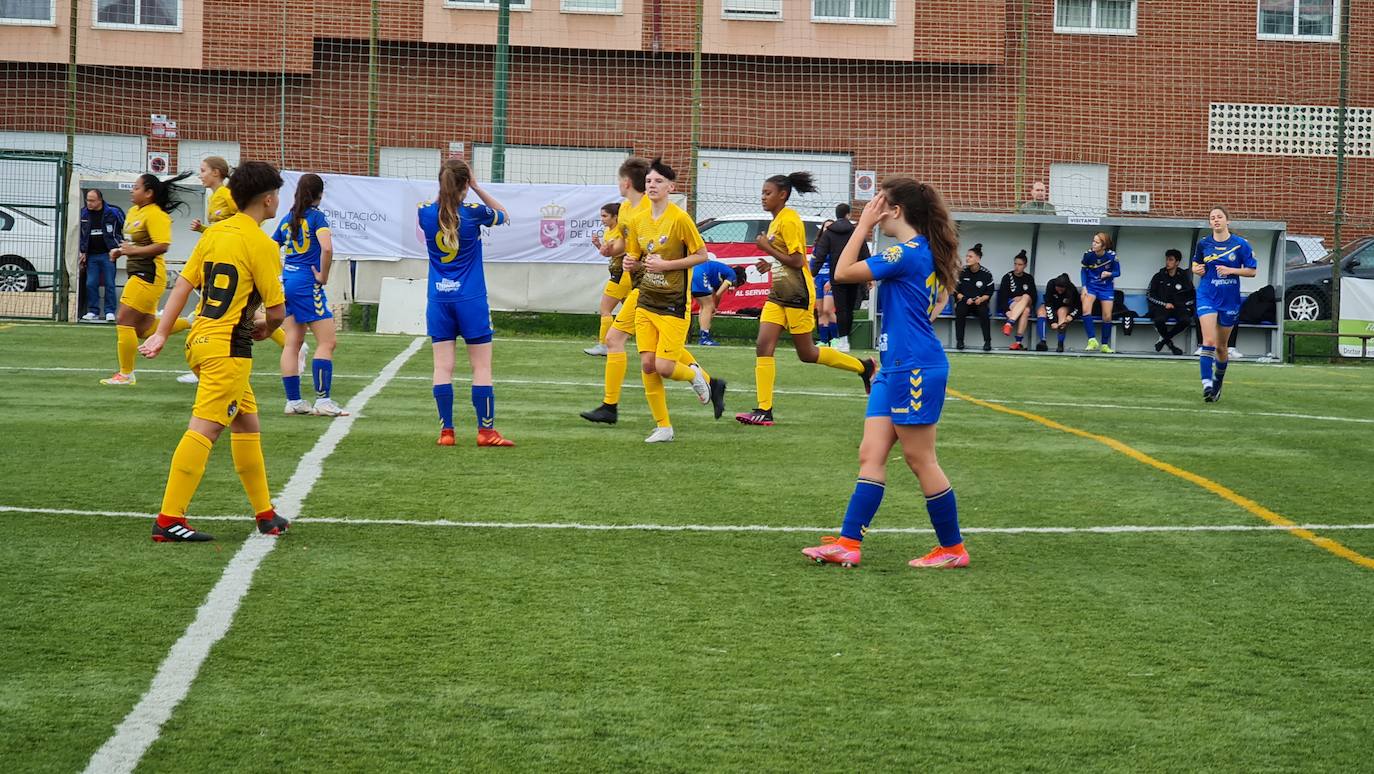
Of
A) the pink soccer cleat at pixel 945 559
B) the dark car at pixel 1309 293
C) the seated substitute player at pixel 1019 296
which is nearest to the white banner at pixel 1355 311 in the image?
the dark car at pixel 1309 293

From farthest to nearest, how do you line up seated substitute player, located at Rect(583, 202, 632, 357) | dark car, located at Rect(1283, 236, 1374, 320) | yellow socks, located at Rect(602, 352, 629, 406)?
dark car, located at Rect(1283, 236, 1374, 320)
seated substitute player, located at Rect(583, 202, 632, 357)
yellow socks, located at Rect(602, 352, 629, 406)

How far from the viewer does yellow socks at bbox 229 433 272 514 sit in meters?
7.05

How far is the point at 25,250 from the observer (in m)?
23.0

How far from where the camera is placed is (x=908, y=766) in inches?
167

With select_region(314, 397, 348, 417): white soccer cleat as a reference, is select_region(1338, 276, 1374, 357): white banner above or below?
above

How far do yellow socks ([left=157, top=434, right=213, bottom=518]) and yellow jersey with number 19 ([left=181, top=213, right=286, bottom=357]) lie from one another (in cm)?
39

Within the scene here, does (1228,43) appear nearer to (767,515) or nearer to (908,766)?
(767,515)

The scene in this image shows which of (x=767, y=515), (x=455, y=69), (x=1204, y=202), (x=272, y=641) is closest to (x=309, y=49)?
(x=455, y=69)

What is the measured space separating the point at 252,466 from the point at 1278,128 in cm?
3088

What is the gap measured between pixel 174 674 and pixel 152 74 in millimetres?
27946

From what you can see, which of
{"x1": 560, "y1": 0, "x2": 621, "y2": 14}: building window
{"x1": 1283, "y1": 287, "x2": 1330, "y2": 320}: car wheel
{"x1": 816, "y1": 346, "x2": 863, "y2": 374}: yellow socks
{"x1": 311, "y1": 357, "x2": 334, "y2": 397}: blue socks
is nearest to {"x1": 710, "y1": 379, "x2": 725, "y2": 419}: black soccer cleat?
{"x1": 816, "y1": 346, "x2": 863, "y2": 374}: yellow socks

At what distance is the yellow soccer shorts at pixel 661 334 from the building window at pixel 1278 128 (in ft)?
84.1

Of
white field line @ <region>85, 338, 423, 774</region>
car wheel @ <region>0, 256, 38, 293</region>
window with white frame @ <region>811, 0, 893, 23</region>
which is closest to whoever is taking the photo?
white field line @ <region>85, 338, 423, 774</region>

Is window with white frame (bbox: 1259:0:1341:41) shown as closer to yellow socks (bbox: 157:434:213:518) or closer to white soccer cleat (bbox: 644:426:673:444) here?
white soccer cleat (bbox: 644:426:673:444)
